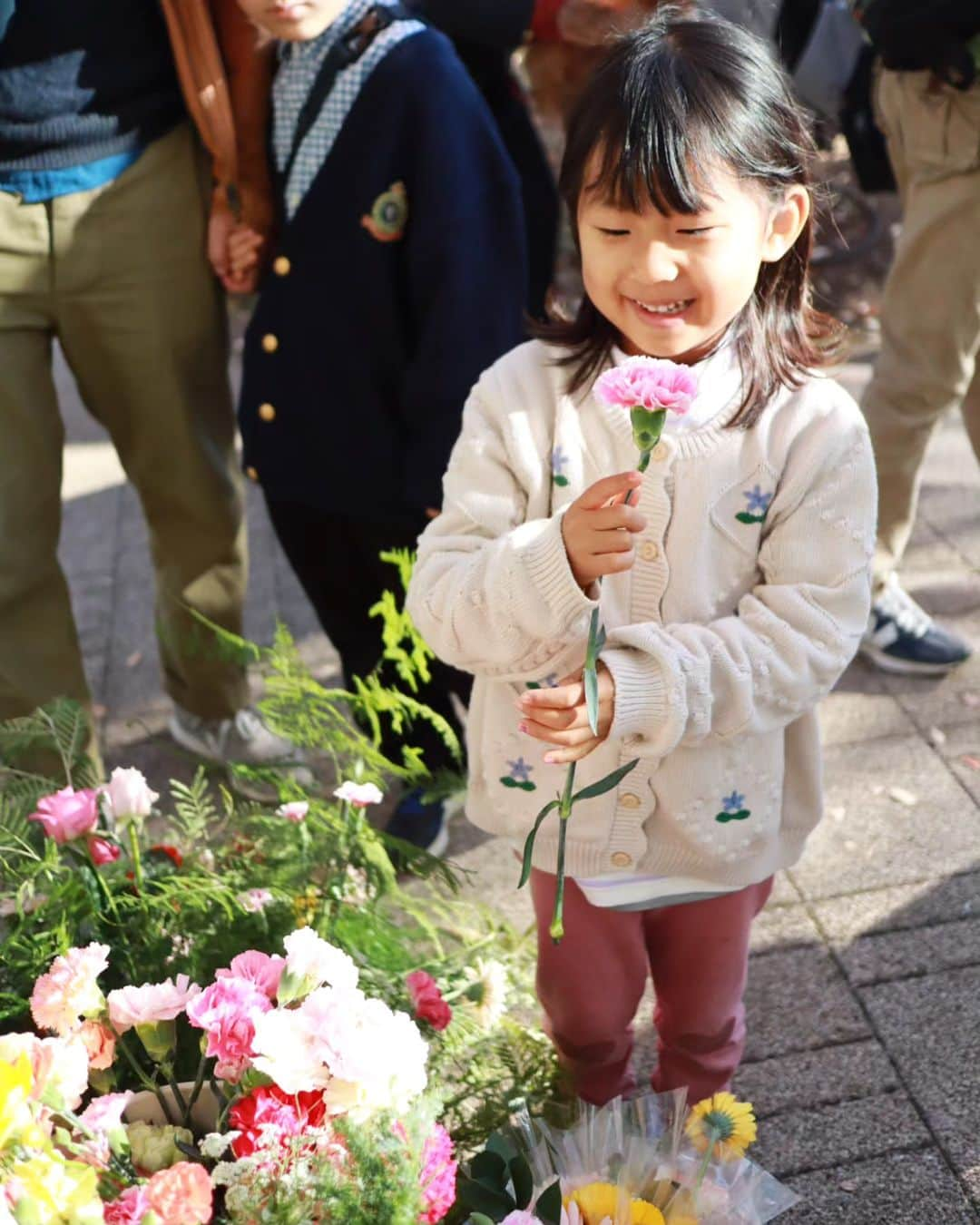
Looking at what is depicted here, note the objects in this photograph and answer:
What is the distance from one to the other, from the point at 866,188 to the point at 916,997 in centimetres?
220

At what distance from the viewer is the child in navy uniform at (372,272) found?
217 centimetres

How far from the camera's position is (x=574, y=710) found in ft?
4.68

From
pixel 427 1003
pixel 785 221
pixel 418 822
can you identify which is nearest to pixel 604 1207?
pixel 427 1003

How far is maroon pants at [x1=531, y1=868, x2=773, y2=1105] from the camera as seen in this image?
182cm

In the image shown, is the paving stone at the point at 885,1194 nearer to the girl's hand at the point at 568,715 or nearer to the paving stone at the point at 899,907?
the paving stone at the point at 899,907

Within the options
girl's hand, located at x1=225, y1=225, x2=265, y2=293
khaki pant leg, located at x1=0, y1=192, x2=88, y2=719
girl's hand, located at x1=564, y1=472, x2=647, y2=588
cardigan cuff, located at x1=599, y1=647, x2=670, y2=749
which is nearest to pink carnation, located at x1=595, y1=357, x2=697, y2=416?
girl's hand, located at x1=564, y1=472, x2=647, y2=588

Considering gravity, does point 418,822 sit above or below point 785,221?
below

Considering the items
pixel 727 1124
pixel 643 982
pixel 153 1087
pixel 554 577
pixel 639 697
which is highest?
pixel 554 577

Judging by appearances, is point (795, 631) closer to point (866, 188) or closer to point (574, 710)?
point (574, 710)

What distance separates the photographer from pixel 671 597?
62.4 inches

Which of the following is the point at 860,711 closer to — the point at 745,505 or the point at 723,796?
the point at 723,796

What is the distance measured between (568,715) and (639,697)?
8 cm

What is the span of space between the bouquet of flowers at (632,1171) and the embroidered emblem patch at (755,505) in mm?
648

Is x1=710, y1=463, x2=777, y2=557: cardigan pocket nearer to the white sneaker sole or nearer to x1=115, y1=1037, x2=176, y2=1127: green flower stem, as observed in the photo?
x1=115, y1=1037, x2=176, y2=1127: green flower stem
